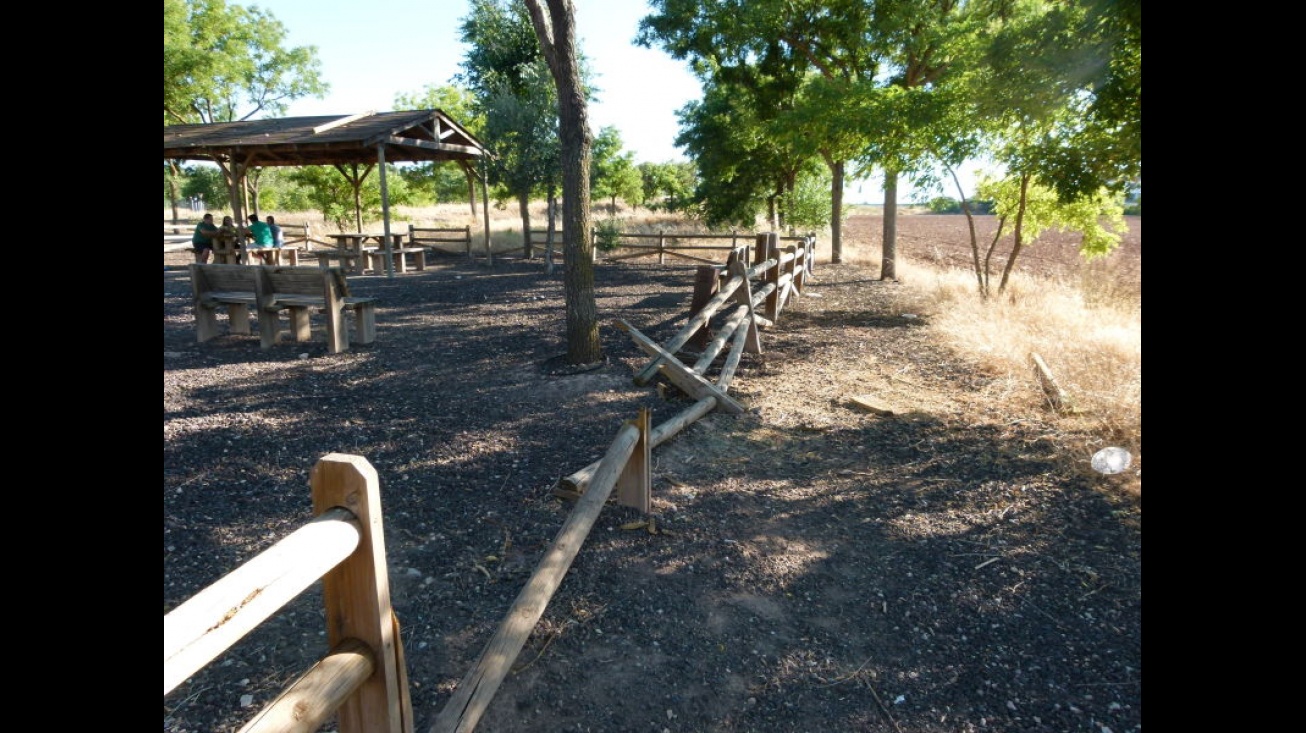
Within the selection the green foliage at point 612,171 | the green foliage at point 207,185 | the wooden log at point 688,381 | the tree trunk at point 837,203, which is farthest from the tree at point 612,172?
the green foliage at point 207,185

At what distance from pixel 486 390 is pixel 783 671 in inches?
183

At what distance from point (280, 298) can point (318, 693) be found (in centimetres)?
834

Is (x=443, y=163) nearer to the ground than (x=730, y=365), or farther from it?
farther from it

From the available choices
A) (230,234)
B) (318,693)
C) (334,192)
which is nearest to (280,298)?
(318,693)

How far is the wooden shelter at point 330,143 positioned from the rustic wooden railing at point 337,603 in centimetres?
1622

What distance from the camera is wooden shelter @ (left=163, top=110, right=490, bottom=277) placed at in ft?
56.1

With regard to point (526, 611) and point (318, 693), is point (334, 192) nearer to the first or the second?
point (526, 611)

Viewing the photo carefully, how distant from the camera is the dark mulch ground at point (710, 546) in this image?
292 cm

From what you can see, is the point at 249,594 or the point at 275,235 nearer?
the point at 249,594

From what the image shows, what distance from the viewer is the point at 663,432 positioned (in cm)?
544

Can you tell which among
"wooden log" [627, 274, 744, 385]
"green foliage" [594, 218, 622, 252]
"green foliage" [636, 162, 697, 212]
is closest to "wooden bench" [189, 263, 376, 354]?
"wooden log" [627, 274, 744, 385]

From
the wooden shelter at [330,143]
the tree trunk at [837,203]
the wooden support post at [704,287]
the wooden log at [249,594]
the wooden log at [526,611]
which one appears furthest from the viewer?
the tree trunk at [837,203]

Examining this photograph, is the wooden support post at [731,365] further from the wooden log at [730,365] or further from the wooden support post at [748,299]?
the wooden support post at [748,299]

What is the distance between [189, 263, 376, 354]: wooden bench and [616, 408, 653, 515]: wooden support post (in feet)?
18.3
